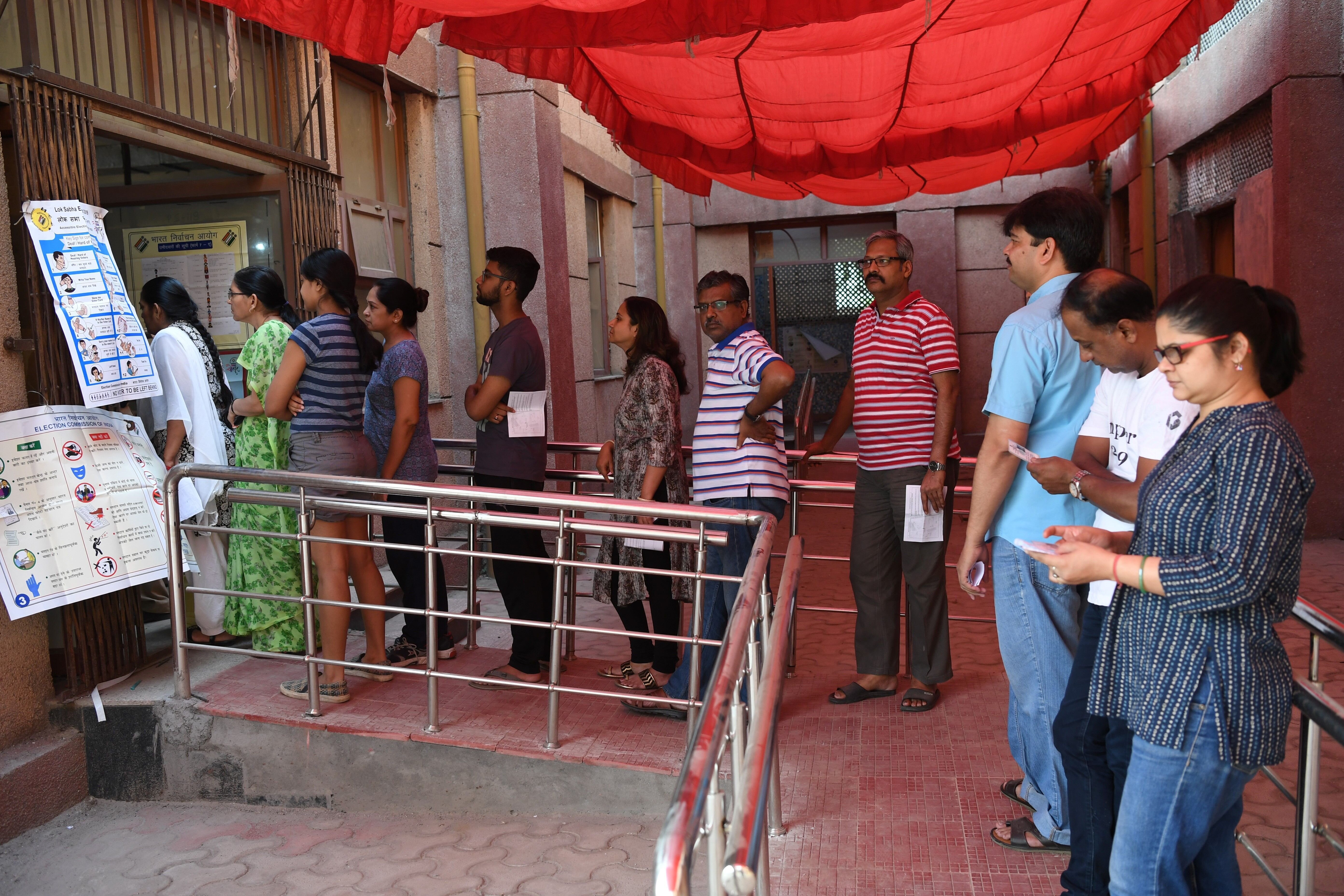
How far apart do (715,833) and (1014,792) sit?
2049 millimetres

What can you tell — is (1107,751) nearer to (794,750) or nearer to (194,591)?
(794,750)

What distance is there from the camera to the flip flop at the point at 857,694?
13.7ft

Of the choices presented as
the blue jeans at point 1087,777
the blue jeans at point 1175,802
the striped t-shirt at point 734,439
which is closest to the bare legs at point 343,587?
the striped t-shirt at point 734,439

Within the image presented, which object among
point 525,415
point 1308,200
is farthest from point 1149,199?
point 525,415

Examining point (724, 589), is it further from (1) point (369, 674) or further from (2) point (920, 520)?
(1) point (369, 674)

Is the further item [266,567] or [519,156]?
[519,156]

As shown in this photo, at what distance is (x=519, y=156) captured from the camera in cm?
722

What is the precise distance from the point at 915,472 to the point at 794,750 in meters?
1.10

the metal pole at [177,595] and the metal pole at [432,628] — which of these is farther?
the metal pole at [177,595]

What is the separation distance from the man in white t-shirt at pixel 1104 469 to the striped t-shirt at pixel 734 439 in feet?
4.91

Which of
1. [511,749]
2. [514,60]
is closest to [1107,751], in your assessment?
[511,749]

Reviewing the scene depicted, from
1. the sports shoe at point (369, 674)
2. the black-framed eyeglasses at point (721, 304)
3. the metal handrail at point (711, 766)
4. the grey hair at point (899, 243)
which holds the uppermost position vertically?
the grey hair at point (899, 243)

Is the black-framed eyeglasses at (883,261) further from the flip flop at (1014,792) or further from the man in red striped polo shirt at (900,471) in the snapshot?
the flip flop at (1014,792)

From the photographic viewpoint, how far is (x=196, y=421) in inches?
175
